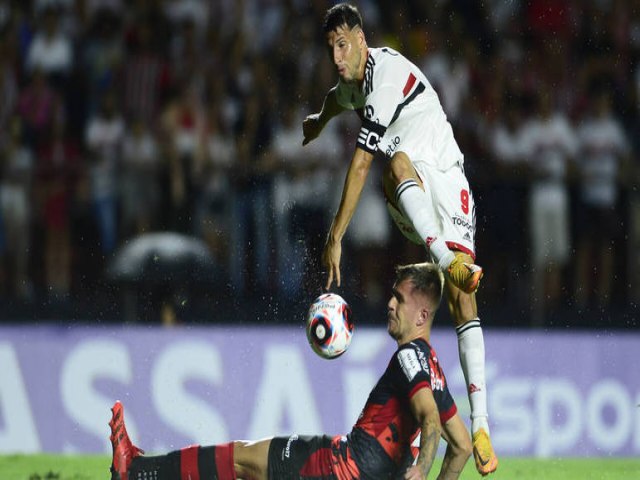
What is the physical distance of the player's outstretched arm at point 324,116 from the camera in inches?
376

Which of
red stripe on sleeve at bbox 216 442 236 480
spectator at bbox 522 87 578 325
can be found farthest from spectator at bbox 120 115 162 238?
red stripe on sleeve at bbox 216 442 236 480

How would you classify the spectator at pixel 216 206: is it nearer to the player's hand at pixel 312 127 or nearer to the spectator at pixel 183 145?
the spectator at pixel 183 145

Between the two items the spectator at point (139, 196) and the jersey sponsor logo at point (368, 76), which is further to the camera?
the spectator at point (139, 196)

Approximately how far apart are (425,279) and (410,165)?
1196 mm

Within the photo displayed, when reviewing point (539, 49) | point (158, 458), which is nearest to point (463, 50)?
point (539, 49)

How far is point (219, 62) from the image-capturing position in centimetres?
1466

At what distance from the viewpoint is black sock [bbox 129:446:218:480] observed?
7715 mm

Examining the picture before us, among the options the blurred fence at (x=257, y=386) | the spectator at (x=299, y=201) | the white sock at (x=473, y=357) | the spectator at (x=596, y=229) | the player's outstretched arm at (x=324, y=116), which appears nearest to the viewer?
the white sock at (x=473, y=357)

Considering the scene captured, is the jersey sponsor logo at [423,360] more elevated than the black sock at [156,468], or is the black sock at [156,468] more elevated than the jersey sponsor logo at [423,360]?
the jersey sponsor logo at [423,360]

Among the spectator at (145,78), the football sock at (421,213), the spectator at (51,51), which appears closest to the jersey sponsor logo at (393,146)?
the football sock at (421,213)

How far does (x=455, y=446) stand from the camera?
25.5 ft

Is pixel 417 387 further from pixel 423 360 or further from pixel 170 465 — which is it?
pixel 170 465

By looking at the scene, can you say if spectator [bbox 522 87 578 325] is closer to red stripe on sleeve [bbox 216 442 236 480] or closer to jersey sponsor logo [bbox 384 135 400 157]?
jersey sponsor logo [bbox 384 135 400 157]

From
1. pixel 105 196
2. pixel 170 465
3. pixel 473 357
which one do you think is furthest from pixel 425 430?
pixel 105 196
